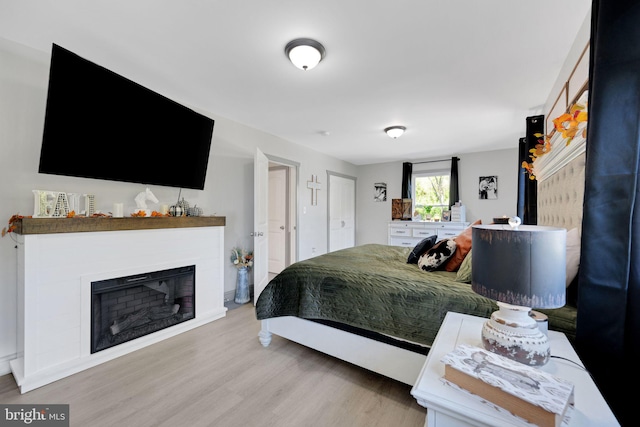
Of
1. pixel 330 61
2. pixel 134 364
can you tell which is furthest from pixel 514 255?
pixel 134 364

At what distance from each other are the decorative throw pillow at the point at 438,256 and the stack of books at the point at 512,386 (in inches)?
46.3

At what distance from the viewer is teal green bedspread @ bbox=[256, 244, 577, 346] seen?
1526 mm

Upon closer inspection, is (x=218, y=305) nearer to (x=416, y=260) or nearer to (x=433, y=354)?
(x=416, y=260)

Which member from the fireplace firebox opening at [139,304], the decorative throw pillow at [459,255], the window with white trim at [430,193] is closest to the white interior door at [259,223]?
the fireplace firebox opening at [139,304]

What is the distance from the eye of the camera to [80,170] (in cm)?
206

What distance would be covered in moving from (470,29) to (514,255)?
1.63 meters

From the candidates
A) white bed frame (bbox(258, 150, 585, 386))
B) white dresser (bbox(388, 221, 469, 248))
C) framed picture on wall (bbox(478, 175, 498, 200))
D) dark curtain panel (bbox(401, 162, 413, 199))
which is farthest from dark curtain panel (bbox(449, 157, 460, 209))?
white bed frame (bbox(258, 150, 585, 386))

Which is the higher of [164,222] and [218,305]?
[164,222]

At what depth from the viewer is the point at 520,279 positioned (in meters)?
0.86

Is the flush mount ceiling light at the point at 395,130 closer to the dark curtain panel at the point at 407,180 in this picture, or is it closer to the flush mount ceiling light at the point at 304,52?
the flush mount ceiling light at the point at 304,52

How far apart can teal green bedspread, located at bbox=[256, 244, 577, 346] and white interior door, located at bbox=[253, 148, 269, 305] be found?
1.07 m

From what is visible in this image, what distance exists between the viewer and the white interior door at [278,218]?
15.4ft

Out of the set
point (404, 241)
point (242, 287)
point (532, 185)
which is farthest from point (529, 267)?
point (404, 241)

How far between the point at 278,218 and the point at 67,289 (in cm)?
313
